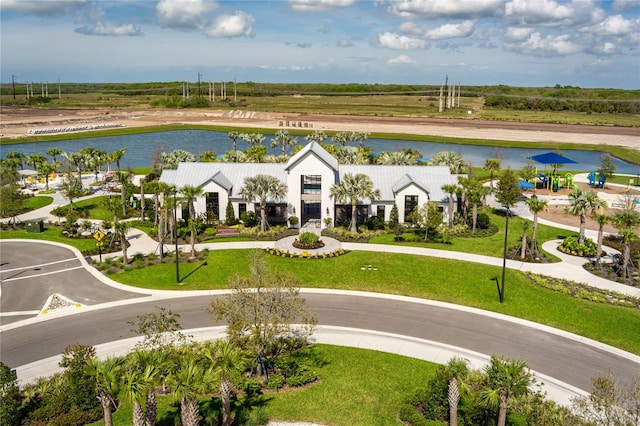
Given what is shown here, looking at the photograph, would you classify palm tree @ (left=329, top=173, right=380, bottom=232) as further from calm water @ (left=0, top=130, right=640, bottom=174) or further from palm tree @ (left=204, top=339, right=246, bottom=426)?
calm water @ (left=0, top=130, right=640, bottom=174)

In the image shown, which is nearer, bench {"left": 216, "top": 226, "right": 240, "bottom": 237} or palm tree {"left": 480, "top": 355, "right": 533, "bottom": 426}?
palm tree {"left": 480, "top": 355, "right": 533, "bottom": 426}

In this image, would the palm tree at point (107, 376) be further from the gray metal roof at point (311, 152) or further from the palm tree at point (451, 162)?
the palm tree at point (451, 162)

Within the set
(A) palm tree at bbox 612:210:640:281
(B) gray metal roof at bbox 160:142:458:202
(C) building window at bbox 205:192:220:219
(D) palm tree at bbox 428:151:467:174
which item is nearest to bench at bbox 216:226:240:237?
(C) building window at bbox 205:192:220:219

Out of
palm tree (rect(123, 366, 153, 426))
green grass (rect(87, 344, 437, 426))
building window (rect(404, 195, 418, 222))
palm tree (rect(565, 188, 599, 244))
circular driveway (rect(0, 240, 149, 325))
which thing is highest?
palm tree (rect(565, 188, 599, 244))

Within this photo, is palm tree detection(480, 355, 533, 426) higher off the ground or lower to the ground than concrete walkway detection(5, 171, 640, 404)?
higher

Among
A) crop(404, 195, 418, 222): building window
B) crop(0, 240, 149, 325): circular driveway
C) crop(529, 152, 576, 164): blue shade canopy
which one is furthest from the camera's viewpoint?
crop(529, 152, 576, 164): blue shade canopy

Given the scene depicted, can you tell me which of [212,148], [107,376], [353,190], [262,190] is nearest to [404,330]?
[107,376]

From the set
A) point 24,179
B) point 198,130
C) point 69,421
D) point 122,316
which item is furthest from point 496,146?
point 69,421
